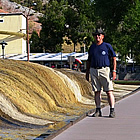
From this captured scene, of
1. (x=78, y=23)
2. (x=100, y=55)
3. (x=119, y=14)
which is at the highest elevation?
(x=119, y=14)

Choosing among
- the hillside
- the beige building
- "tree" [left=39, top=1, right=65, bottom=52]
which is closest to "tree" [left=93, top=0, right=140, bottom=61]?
the hillside

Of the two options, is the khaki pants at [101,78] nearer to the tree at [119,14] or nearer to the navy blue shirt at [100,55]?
the navy blue shirt at [100,55]

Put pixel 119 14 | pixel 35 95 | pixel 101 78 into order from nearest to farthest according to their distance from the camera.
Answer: pixel 101 78, pixel 35 95, pixel 119 14

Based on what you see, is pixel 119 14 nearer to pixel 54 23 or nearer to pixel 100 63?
pixel 100 63

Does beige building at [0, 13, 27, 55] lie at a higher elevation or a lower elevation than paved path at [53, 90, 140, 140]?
lower

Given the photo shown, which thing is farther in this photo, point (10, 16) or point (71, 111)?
point (10, 16)

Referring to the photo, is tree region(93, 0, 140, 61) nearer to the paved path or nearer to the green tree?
the paved path

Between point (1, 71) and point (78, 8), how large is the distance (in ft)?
278

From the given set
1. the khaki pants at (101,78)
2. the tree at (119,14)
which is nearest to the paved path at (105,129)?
the khaki pants at (101,78)

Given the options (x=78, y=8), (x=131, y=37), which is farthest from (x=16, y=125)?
(x=78, y=8)

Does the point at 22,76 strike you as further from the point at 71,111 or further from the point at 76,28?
the point at 76,28

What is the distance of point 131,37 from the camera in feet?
129

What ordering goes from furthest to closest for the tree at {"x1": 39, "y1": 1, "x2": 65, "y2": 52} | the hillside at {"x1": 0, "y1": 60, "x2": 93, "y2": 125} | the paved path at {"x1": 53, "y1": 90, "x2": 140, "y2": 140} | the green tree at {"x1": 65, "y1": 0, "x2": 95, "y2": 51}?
the tree at {"x1": 39, "y1": 1, "x2": 65, "y2": 52} → the green tree at {"x1": 65, "y1": 0, "x2": 95, "y2": 51} → the hillside at {"x1": 0, "y1": 60, "x2": 93, "y2": 125} → the paved path at {"x1": 53, "y1": 90, "x2": 140, "y2": 140}

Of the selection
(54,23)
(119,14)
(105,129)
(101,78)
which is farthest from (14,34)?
(105,129)
